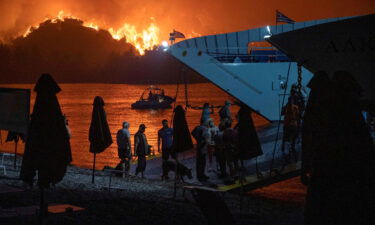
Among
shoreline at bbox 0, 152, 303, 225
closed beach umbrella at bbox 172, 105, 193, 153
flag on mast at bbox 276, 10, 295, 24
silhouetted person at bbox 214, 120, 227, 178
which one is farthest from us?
flag on mast at bbox 276, 10, 295, 24

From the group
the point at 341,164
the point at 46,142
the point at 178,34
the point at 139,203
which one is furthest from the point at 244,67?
the point at 341,164

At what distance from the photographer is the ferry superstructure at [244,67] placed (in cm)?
2842

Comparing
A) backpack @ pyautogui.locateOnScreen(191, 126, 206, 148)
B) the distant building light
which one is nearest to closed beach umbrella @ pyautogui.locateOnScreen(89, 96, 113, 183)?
backpack @ pyautogui.locateOnScreen(191, 126, 206, 148)

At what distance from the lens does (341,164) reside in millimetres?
5410

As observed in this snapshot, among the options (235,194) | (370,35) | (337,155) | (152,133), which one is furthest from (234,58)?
(337,155)

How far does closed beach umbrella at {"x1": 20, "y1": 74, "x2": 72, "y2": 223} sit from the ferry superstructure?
1840cm

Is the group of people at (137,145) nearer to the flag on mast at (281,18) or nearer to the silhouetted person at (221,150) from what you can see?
the silhouetted person at (221,150)

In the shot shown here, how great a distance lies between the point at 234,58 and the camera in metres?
31.6

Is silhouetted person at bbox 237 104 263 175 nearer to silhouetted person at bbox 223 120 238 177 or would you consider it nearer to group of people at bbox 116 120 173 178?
silhouetted person at bbox 223 120 238 177

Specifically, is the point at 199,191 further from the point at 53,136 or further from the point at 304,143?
the point at 53,136

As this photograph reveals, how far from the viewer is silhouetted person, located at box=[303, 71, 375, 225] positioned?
539cm

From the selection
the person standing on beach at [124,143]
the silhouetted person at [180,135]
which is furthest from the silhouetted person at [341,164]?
the person standing on beach at [124,143]

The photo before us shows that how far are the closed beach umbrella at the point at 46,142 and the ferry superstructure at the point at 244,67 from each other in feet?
60.4

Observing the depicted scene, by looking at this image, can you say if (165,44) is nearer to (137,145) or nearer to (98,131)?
(137,145)
